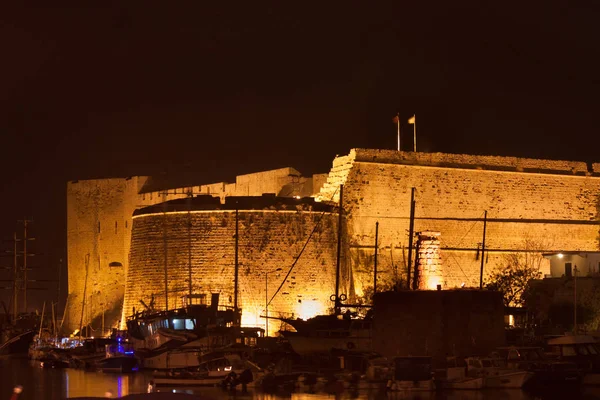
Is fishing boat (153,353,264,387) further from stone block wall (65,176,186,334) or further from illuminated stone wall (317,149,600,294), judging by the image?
stone block wall (65,176,186,334)

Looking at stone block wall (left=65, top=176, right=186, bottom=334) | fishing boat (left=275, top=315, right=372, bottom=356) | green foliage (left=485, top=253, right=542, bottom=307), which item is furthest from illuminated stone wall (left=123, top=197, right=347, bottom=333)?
stone block wall (left=65, top=176, right=186, bottom=334)

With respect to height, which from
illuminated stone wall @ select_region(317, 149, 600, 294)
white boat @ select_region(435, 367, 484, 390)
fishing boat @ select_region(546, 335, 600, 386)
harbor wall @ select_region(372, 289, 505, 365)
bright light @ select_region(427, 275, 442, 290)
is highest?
illuminated stone wall @ select_region(317, 149, 600, 294)

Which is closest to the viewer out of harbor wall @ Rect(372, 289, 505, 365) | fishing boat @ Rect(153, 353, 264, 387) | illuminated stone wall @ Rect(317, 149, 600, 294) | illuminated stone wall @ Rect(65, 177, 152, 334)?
harbor wall @ Rect(372, 289, 505, 365)

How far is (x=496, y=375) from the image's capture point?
2692 centimetres

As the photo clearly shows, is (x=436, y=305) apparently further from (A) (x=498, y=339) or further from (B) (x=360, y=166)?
(B) (x=360, y=166)

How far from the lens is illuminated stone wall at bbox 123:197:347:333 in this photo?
35688 millimetres

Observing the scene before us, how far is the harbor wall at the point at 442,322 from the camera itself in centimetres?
2798

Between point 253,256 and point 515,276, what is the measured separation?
8.81 metres

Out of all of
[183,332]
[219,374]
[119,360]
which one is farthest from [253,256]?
[219,374]

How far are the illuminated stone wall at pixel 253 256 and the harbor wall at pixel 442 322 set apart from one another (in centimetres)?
744

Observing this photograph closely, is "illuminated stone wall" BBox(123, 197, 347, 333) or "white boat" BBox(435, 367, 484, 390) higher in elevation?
"illuminated stone wall" BBox(123, 197, 347, 333)

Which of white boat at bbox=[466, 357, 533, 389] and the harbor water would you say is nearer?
the harbor water

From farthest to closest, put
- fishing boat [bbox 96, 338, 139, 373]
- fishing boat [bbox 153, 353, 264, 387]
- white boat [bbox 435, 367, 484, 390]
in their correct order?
fishing boat [bbox 96, 338, 139, 373]
fishing boat [bbox 153, 353, 264, 387]
white boat [bbox 435, 367, 484, 390]

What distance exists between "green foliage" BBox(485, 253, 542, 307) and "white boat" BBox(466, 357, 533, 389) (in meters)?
9.97
